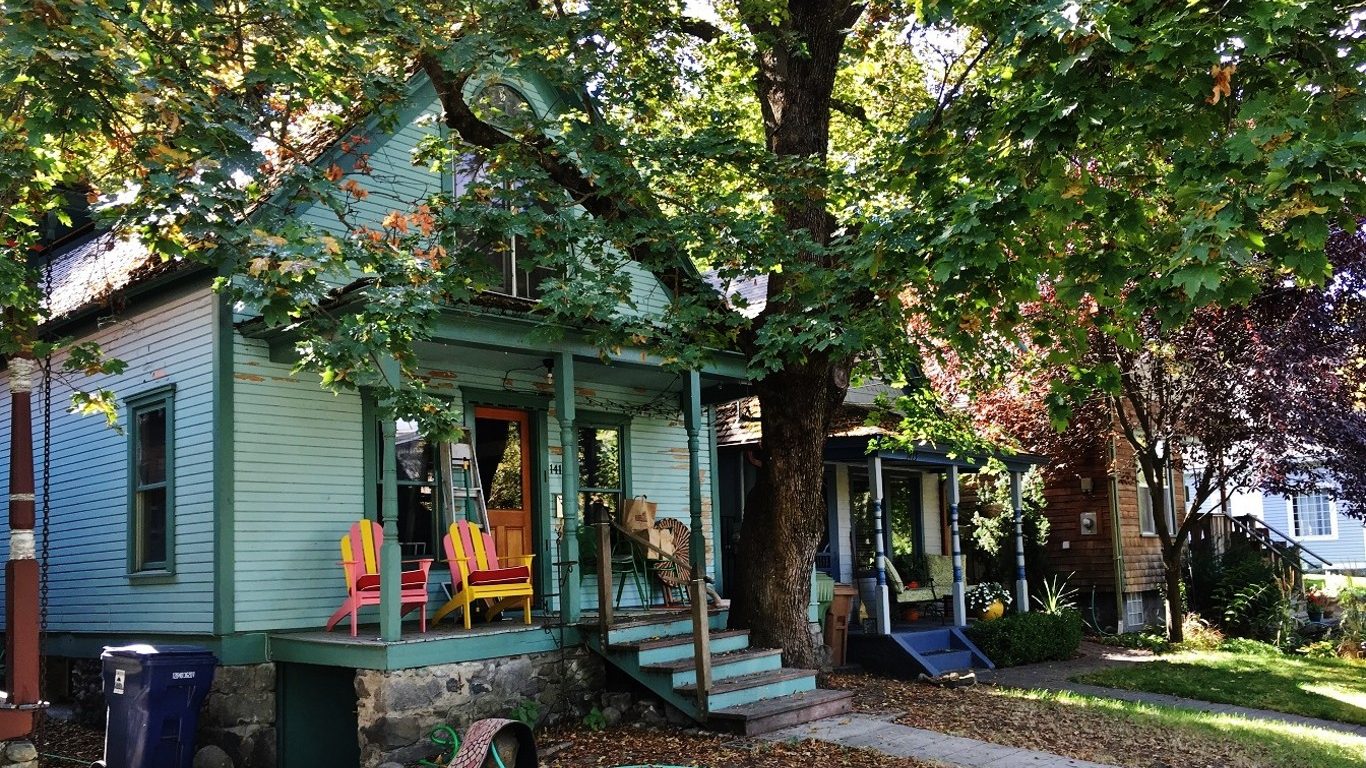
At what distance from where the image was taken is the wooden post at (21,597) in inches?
278

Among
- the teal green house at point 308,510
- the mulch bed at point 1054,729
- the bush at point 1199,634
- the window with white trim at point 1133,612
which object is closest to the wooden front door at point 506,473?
the teal green house at point 308,510

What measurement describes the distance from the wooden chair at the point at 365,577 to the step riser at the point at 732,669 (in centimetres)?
219

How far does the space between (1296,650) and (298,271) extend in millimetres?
15338

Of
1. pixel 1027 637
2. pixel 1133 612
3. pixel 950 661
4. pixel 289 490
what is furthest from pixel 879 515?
pixel 1133 612

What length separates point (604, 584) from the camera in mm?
10078

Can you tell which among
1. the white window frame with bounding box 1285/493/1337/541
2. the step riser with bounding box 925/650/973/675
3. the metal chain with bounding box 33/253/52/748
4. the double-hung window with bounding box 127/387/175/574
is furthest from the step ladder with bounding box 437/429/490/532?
the white window frame with bounding box 1285/493/1337/541

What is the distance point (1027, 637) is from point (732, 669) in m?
6.44

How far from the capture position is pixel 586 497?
12945 millimetres

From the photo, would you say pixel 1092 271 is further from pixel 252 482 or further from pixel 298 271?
pixel 252 482

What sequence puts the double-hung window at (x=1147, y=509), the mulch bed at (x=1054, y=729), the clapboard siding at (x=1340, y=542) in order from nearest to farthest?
the mulch bed at (x=1054, y=729) < the double-hung window at (x=1147, y=509) < the clapboard siding at (x=1340, y=542)

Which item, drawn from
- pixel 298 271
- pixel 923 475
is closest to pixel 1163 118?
pixel 298 271

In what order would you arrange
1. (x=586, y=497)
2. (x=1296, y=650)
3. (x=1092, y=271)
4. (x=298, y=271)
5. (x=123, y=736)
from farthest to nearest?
(x=1296, y=650)
(x=586, y=497)
(x=123, y=736)
(x=1092, y=271)
(x=298, y=271)

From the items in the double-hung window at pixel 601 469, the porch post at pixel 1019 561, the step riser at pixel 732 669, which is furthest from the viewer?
the porch post at pixel 1019 561

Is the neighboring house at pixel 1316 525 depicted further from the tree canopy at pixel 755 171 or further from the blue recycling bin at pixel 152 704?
the blue recycling bin at pixel 152 704
